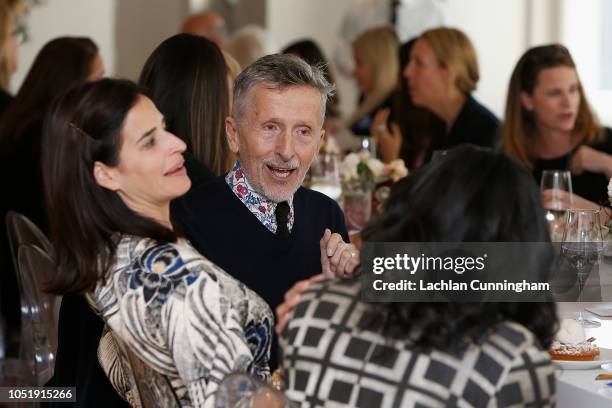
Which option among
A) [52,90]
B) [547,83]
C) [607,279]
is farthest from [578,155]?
[52,90]

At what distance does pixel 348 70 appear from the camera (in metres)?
7.83

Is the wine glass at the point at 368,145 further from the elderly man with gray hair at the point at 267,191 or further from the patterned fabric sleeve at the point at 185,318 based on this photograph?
the patterned fabric sleeve at the point at 185,318

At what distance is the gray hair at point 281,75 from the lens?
2.32 metres

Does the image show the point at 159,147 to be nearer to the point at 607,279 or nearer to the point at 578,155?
the point at 607,279

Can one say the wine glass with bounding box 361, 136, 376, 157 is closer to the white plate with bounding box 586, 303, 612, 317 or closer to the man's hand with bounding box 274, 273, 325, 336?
the white plate with bounding box 586, 303, 612, 317

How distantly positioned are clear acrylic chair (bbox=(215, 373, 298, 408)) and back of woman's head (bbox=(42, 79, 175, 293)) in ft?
0.96

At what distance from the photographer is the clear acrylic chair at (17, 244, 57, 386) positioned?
9.71ft

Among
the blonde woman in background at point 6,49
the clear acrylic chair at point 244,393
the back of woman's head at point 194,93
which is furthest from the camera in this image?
the blonde woman in background at point 6,49

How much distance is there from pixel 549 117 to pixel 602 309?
163 centimetres

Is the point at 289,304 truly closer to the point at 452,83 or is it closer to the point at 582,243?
A: the point at 582,243

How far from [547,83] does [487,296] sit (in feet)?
8.88

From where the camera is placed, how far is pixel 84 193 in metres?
1.76

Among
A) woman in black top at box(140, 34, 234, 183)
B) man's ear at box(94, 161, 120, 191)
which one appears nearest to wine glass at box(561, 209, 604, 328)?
woman in black top at box(140, 34, 234, 183)

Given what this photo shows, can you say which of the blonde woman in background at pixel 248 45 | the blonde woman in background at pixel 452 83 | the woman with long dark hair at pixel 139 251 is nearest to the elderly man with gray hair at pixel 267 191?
the woman with long dark hair at pixel 139 251
